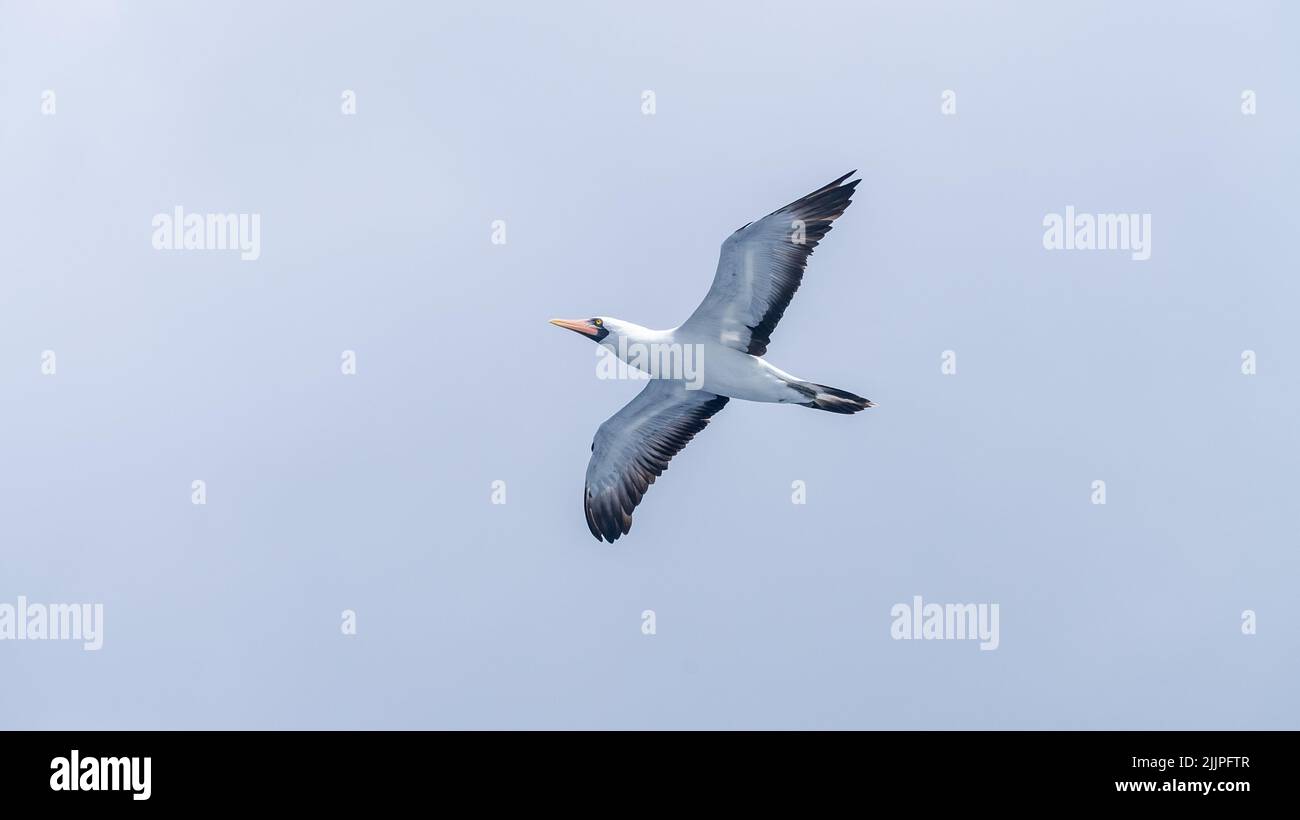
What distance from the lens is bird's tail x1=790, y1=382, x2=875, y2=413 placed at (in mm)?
24719

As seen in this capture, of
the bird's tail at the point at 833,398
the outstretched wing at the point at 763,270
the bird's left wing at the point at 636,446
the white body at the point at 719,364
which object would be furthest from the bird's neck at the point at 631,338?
the bird's tail at the point at 833,398

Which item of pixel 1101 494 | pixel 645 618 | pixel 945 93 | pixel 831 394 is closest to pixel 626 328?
pixel 831 394

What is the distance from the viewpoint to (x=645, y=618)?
29297 millimetres

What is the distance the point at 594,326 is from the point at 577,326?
13.2 inches

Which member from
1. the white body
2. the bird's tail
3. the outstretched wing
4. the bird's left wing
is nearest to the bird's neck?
the white body

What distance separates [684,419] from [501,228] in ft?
18.4

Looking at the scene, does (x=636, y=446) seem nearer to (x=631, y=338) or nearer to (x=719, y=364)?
(x=631, y=338)

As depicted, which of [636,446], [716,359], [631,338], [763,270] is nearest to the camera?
[763,270]

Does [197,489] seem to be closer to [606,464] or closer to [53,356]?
[53,356]

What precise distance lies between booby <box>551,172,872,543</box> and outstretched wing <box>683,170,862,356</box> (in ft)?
0.05

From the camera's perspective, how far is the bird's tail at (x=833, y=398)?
81.1 feet

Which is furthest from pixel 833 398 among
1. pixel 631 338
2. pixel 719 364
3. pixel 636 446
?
pixel 636 446

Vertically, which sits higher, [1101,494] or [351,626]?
[1101,494]

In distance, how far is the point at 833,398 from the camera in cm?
2481
